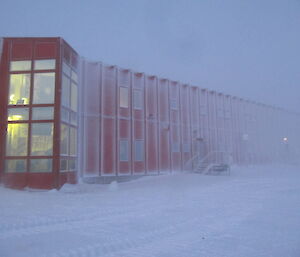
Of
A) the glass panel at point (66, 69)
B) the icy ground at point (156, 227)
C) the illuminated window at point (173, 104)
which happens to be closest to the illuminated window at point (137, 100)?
the illuminated window at point (173, 104)

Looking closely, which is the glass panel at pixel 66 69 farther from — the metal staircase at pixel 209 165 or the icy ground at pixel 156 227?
the metal staircase at pixel 209 165

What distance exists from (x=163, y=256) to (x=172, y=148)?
16.9 m

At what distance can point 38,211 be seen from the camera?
28.7 ft

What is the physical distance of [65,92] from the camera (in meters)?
15.9

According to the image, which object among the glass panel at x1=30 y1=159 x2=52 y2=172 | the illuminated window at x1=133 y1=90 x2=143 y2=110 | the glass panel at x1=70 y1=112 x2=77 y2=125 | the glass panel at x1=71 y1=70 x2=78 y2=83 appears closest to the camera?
the glass panel at x1=30 y1=159 x2=52 y2=172

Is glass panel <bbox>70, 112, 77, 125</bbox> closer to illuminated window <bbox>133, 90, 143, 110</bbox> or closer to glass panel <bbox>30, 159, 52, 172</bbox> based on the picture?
glass panel <bbox>30, 159, 52, 172</bbox>

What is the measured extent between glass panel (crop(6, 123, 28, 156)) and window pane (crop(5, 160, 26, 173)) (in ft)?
1.37

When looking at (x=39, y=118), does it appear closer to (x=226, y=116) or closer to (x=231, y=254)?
(x=231, y=254)

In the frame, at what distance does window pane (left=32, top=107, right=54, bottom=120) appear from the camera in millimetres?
14769

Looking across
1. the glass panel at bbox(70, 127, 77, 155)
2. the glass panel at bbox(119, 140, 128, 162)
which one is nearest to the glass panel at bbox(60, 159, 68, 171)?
the glass panel at bbox(70, 127, 77, 155)

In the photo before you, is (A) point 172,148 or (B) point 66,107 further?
(A) point 172,148

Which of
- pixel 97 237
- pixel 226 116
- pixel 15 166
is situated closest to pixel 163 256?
pixel 97 237

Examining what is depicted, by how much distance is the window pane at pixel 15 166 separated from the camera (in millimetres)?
14280

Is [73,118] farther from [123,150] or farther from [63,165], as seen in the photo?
[123,150]
